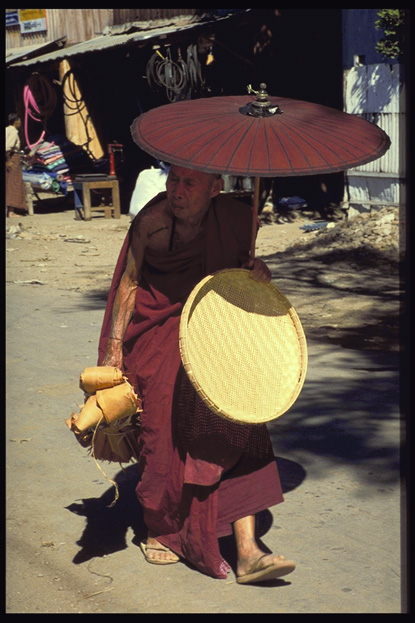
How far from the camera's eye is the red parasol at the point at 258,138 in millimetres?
2898

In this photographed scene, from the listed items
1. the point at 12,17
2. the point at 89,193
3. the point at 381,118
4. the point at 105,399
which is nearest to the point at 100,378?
the point at 105,399

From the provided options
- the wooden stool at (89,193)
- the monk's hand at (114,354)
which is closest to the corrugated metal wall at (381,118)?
the wooden stool at (89,193)

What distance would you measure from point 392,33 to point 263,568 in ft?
30.3

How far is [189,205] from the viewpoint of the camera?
3.37m

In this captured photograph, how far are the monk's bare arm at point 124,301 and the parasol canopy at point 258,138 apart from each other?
0.50 metres

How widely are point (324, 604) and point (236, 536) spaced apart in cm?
44

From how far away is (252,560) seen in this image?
3191 millimetres

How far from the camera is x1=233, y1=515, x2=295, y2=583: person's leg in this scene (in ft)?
10.2

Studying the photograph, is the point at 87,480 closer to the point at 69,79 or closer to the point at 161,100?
the point at 161,100

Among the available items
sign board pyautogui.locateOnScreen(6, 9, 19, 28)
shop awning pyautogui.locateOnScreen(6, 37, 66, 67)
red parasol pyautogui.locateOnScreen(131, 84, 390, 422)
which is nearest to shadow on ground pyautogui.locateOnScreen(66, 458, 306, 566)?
red parasol pyautogui.locateOnScreen(131, 84, 390, 422)

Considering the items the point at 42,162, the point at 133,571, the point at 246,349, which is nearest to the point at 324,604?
the point at 133,571

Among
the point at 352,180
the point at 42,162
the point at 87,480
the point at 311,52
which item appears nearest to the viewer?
the point at 87,480

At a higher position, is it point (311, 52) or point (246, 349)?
point (311, 52)

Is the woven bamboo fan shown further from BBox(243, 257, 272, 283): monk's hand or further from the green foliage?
the green foliage
